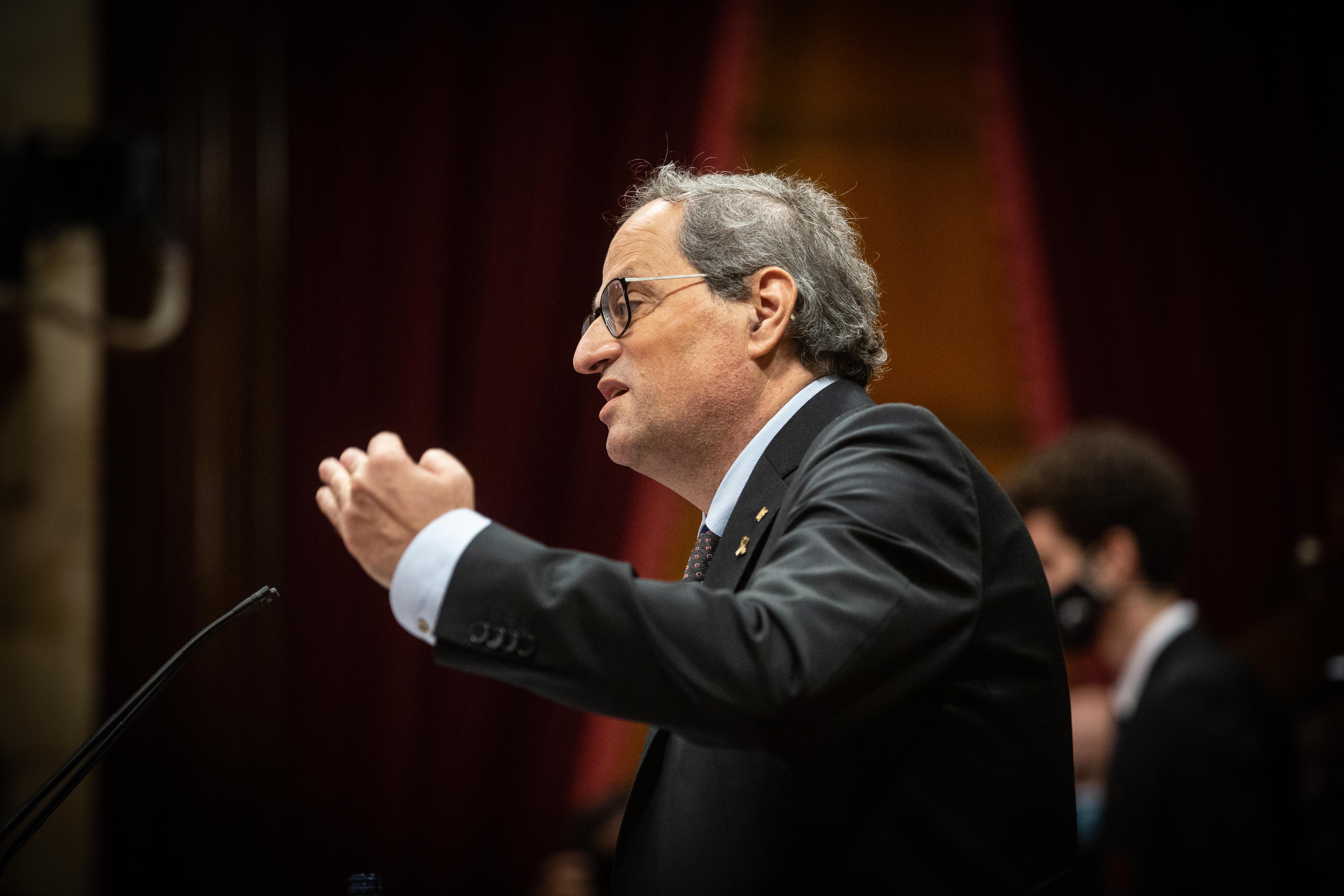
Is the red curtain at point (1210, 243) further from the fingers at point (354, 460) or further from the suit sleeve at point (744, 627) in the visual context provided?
the fingers at point (354, 460)

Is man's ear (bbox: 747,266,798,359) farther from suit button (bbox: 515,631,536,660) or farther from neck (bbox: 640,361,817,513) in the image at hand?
suit button (bbox: 515,631,536,660)

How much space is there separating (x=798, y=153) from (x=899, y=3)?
0.60m

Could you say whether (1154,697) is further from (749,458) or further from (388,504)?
(388,504)

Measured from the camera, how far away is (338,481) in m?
1.04

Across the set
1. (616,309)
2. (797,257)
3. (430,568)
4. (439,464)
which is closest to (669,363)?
(616,309)

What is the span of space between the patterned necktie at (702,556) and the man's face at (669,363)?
9 cm

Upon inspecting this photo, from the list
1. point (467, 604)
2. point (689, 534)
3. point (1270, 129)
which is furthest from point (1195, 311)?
point (467, 604)

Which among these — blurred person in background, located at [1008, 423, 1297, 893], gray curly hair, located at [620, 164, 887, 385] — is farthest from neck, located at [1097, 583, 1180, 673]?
gray curly hair, located at [620, 164, 887, 385]

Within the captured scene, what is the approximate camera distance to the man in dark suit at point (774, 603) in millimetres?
909

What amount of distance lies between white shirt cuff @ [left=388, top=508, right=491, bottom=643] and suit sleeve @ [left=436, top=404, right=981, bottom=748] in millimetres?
11

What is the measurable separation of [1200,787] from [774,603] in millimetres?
1894

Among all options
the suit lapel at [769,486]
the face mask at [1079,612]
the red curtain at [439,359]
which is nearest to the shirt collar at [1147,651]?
the face mask at [1079,612]

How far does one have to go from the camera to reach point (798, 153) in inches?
144

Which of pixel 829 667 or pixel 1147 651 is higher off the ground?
pixel 829 667
